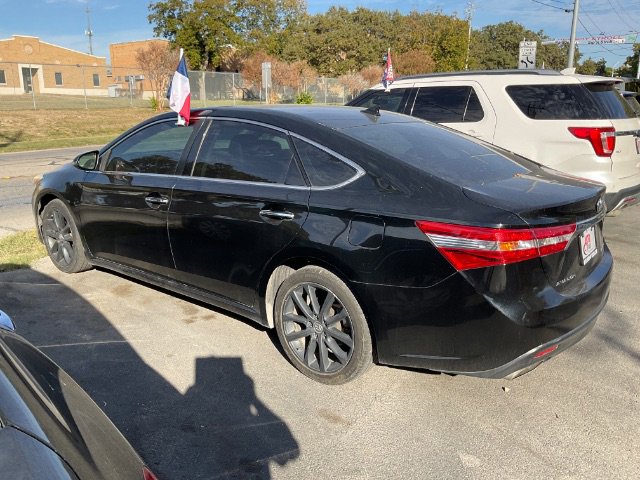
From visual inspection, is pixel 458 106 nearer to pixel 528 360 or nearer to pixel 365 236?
pixel 365 236

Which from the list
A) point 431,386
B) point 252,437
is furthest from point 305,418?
point 431,386

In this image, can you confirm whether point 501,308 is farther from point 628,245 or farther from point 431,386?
point 628,245


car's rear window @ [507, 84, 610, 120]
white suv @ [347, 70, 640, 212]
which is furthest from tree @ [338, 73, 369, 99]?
car's rear window @ [507, 84, 610, 120]

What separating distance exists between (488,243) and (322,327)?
1.17 metres

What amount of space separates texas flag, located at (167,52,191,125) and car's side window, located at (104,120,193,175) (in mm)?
107

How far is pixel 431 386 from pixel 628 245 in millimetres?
4474

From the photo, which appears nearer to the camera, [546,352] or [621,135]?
[546,352]

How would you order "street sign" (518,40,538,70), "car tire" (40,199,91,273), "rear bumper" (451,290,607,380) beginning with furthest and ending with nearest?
1. "street sign" (518,40,538,70)
2. "car tire" (40,199,91,273)
3. "rear bumper" (451,290,607,380)

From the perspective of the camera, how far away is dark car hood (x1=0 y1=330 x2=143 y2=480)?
4.42 feet

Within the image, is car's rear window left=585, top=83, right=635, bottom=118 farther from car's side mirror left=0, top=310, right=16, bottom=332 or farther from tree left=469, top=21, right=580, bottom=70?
tree left=469, top=21, right=580, bottom=70

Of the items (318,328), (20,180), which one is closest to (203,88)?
(20,180)

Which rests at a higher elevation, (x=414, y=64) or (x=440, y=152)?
(x=414, y=64)

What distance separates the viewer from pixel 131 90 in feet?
120

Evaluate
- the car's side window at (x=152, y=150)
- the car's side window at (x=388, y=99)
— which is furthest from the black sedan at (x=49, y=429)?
the car's side window at (x=388, y=99)
